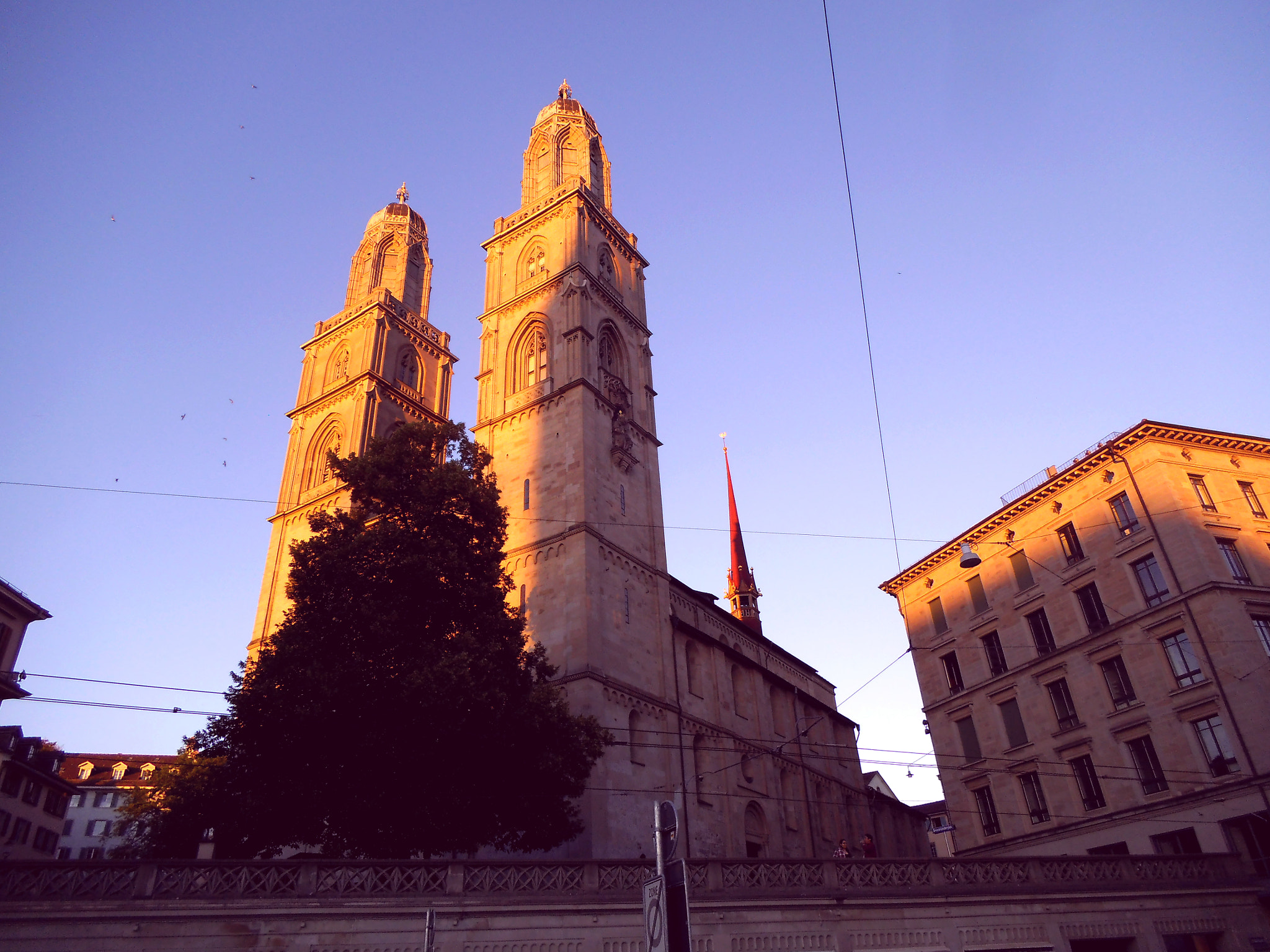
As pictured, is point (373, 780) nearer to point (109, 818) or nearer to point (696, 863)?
point (696, 863)

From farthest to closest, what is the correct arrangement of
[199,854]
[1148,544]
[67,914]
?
[1148,544], [199,854], [67,914]

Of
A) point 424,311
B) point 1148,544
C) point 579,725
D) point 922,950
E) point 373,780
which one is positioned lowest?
point 922,950

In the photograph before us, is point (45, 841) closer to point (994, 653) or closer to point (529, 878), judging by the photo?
point (529, 878)

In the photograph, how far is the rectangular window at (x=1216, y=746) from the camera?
27.1 meters

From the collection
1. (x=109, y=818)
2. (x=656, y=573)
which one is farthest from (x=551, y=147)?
(x=109, y=818)

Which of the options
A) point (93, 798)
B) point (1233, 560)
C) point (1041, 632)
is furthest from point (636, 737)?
Result: point (93, 798)

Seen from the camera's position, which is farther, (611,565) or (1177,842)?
(611,565)

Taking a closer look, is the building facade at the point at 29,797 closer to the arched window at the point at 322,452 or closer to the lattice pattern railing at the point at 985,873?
the arched window at the point at 322,452

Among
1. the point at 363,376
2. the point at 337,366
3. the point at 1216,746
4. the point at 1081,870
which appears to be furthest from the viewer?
the point at 337,366

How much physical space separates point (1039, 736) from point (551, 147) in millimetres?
35674

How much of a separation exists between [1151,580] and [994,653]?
290 inches

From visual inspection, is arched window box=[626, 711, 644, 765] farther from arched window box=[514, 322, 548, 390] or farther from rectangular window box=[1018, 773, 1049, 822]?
rectangular window box=[1018, 773, 1049, 822]

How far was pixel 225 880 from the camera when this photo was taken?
47.5ft

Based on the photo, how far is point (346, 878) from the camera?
15.1 meters
